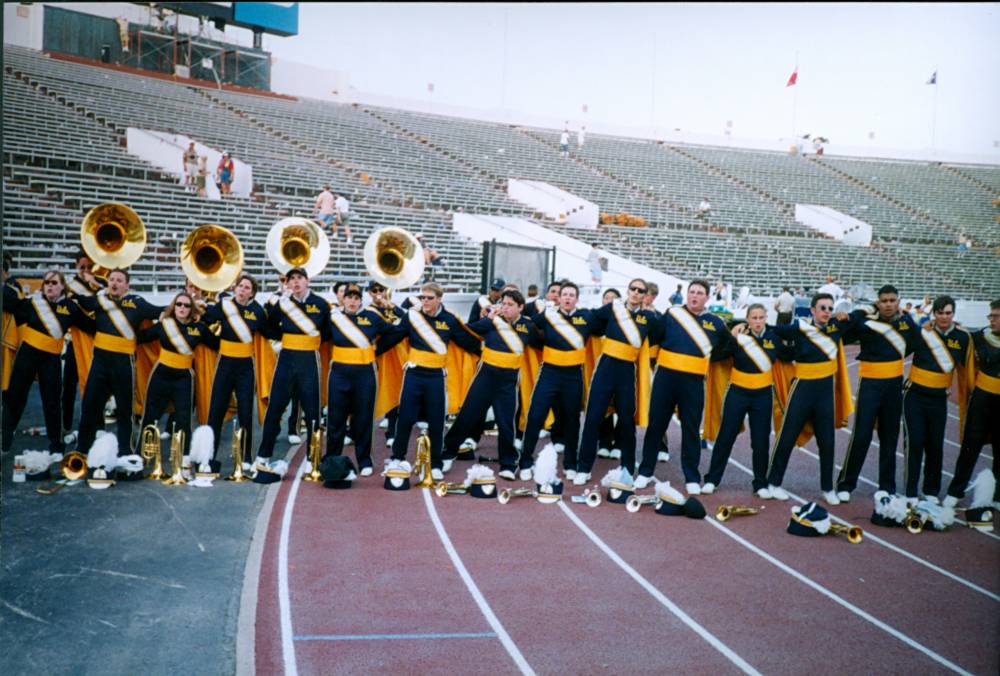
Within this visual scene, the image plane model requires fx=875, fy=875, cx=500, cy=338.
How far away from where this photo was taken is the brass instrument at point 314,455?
8.15 meters

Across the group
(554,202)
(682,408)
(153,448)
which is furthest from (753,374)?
(554,202)

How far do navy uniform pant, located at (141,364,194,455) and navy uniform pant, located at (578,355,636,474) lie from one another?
3723 mm

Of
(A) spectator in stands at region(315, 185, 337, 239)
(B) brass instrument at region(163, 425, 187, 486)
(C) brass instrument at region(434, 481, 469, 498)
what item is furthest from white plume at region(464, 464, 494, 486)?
(A) spectator in stands at region(315, 185, 337, 239)

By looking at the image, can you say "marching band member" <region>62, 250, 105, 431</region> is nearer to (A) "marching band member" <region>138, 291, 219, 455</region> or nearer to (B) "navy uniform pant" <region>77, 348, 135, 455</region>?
(B) "navy uniform pant" <region>77, 348, 135, 455</region>

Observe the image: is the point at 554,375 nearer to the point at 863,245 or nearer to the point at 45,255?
the point at 45,255

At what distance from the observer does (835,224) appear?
1342 inches

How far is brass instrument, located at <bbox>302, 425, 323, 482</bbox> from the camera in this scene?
321 inches

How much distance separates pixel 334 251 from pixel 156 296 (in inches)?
231

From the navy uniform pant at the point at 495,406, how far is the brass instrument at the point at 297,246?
6.76 feet

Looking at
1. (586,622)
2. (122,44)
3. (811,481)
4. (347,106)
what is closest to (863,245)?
(347,106)

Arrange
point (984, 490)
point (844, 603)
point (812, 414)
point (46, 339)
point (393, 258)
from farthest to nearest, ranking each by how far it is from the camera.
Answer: point (393, 258) → point (46, 339) → point (812, 414) → point (984, 490) → point (844, 603)

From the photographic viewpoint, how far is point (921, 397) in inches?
311

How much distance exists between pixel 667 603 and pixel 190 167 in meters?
19.6

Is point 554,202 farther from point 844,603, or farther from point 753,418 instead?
point 844,603
